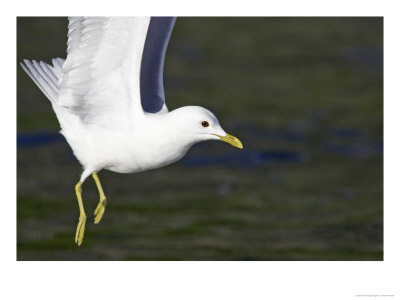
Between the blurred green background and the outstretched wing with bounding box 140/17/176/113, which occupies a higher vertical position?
the blurred green background

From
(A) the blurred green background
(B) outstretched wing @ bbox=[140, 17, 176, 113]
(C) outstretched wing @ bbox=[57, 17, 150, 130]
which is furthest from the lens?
(A) the blurred green background

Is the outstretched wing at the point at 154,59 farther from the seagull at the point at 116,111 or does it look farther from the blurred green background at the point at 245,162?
the blurred green background at the point at 245,162

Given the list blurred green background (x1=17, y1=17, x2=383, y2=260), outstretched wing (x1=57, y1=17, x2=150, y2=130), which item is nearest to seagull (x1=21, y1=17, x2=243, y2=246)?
outstretched wing (x1=57, y1=17, x2=150, y2=130)

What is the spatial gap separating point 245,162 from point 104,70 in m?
13.7

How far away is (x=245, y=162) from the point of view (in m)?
19.9

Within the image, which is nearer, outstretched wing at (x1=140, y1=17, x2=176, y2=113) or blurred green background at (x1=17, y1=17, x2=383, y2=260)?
outstretched wing at (x1=140, y1=17, x2=176, y2=113)

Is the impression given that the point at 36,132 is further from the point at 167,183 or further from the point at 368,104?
the point at 368,104

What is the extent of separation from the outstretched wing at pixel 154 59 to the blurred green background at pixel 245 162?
316 inches

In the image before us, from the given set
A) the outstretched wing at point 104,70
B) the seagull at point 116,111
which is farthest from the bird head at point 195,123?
the outstretched wing at point 104,70

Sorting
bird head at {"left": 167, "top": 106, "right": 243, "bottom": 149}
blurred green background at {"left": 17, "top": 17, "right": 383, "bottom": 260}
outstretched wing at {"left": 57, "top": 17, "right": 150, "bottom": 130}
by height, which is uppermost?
blurred green background at {"left": 17, "top": 17, "right": 383, "bottom": 260}

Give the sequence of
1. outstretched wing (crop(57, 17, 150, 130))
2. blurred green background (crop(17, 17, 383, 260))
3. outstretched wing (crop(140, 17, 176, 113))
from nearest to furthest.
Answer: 1. outstretched wing (crop(57, 17, 150, 130))
2. outstretched wing (crop(140, 17, 176, 113))
3. blurred green background (crop(17, 17, 383, 260))

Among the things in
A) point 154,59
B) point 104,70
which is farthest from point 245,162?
point 104,70

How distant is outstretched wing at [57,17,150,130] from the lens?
6.14 metres

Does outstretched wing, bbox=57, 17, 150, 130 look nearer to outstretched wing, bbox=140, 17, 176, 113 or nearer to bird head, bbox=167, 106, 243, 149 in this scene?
bird head, bbox=167, 106, 243, 149
